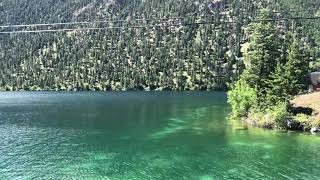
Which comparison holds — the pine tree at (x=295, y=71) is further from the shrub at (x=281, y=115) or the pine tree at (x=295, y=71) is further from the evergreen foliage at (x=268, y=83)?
the shrub at (x=281, y=115)

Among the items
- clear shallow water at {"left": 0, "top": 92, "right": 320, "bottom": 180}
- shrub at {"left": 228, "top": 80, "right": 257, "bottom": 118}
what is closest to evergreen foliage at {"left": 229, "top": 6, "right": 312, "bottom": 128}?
shrub at {"left": 228, "top": 80, "right": 257, "bottom": 118}

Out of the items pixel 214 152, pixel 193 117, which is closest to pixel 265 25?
pixel 193 117

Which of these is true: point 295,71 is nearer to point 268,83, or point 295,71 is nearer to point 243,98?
point 268,83

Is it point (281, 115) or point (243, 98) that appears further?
point (243, 98)

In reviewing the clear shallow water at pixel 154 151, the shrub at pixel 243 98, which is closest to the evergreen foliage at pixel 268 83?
the shrub at pixel 243 98

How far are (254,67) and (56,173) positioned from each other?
56.4 meters

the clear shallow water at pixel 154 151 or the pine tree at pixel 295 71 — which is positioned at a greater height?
the pine tree at pixel 295 71

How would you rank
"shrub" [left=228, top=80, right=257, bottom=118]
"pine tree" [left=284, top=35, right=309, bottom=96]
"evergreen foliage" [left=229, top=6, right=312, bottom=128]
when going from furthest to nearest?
"shrub" [left=228, top=80, right=257, bottom=118] → "pine tree" [left=284, top=35, right=309, bottom=96] → "evergreen foliage" [left=229, top=6, right=312, bottom=128]

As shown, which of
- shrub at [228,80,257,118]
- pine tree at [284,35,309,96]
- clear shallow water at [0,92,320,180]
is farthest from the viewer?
shrub at [228,80,257,118]

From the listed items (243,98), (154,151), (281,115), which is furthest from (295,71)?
(154,151)

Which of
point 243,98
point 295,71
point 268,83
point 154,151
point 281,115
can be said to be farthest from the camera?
point 243,98

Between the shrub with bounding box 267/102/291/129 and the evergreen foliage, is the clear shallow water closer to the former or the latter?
the shrub with bounding box 267/102/291/129

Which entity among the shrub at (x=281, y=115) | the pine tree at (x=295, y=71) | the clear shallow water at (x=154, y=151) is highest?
the pine tree at (x=295, y=71)

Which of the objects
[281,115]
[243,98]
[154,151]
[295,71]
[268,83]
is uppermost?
[295,71]
